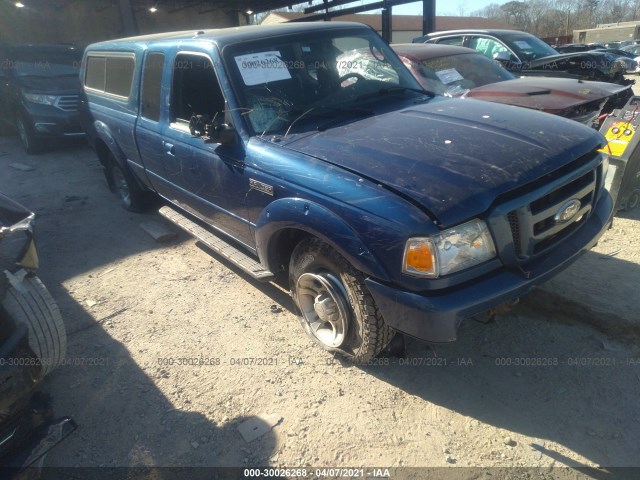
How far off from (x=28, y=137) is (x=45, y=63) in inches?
68.5

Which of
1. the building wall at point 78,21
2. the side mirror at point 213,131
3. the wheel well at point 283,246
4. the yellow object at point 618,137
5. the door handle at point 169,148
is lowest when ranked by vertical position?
the wheel well at point 283,246

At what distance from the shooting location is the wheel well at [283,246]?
2.85 metres

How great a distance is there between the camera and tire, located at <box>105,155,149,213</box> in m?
5.20

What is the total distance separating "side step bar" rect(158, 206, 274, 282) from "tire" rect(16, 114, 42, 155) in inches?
228

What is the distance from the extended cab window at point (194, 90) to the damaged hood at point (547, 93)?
3170 mm

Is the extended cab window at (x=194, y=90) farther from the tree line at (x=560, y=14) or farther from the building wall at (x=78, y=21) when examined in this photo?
the tree line at (x=560, y=14)

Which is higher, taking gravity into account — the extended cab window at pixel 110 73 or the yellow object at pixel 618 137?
the extended cab window at pixel 110 73

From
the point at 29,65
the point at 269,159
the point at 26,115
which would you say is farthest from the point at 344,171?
the point at 29,65

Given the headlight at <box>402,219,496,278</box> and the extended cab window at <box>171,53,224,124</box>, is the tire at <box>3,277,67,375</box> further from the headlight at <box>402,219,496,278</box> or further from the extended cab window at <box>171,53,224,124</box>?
the headlight at <box>402,219,496,278</box>

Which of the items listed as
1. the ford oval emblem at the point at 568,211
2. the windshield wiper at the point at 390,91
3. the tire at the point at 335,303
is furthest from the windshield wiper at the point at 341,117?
the ford oval emblem at the point at 568,211

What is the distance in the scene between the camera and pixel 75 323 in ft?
11.6

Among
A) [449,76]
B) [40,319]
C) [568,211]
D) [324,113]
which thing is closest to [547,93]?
[449,76]

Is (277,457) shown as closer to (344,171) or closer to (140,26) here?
(344,171)

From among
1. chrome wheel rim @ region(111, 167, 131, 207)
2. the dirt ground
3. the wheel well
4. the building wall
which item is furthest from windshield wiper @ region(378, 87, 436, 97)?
the building wall
